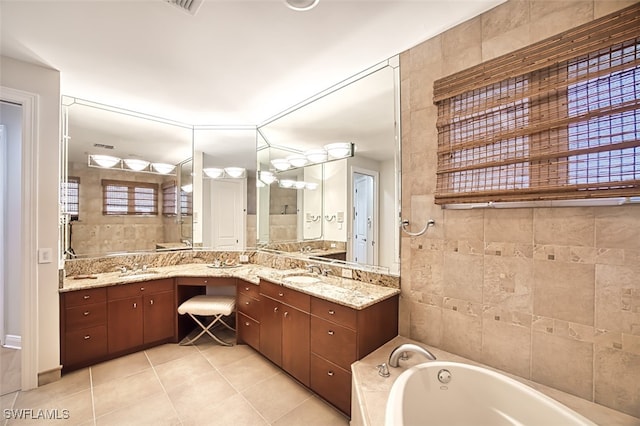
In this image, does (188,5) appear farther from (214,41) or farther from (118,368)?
(118,368)

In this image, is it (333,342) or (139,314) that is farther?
(139,314)

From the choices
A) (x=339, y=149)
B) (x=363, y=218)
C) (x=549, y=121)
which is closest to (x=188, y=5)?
(x=339, y=149)

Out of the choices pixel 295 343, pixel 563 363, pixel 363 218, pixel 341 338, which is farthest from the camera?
pixel 363 218

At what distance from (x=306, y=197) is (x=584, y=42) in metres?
2.42

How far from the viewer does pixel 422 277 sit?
1934mm

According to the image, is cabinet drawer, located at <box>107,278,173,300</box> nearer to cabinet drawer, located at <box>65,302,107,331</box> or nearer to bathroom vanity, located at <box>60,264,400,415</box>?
bathroom vanity, located at <box>60,264,400,415</box>

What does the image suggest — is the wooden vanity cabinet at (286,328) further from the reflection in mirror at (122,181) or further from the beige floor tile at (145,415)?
the reflection in mirror at (122,181)

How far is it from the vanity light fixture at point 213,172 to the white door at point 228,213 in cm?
6

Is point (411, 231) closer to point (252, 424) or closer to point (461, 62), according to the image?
point (461, 62)

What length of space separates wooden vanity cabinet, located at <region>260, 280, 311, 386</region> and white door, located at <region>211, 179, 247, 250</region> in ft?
4.27

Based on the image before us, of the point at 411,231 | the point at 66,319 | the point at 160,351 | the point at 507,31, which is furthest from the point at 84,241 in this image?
the point at 507,31

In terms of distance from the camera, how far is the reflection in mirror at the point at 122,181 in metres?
2.80

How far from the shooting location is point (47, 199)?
222cm

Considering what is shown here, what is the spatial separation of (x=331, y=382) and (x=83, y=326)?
238 centimetres
